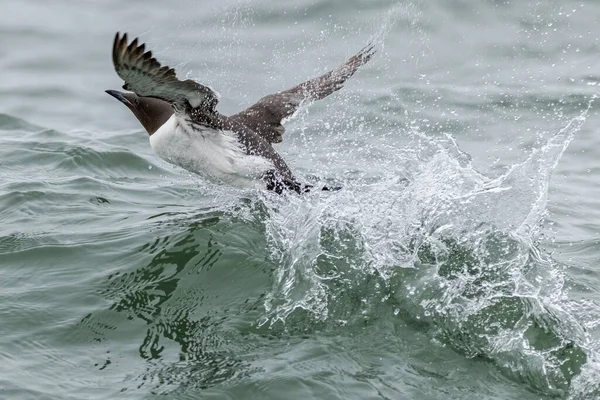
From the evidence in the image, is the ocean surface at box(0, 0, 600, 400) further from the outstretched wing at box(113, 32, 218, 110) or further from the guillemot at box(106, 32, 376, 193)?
the outstretched wing at box(113, 32, 218, 110)

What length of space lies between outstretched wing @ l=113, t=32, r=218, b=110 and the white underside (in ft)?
0.79

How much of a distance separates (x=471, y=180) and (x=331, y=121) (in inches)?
141

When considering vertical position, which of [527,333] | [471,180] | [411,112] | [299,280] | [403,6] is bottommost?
[527,333]

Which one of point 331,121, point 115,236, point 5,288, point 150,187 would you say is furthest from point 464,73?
point 5,288

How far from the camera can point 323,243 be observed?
253 inches

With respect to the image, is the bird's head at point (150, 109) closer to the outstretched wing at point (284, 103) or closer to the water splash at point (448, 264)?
the outstretched wing at point (284, 103)

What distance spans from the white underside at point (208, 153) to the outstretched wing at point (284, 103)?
0.73 metres

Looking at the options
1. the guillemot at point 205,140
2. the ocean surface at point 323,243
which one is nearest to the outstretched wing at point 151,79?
the guillemot at point 205,140

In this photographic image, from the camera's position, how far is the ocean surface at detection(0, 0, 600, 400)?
16.5 feet

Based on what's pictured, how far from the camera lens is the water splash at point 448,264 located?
5.25m

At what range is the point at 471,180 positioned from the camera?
673 centimetres

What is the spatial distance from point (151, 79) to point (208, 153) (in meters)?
1.03

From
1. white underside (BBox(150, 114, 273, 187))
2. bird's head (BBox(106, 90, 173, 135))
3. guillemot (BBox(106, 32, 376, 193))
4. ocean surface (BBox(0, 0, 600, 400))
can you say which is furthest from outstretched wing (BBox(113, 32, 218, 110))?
ocean surface (BBox(0, 0, 600, 400))

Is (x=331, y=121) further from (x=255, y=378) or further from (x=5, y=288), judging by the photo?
(x=255, y=378)
